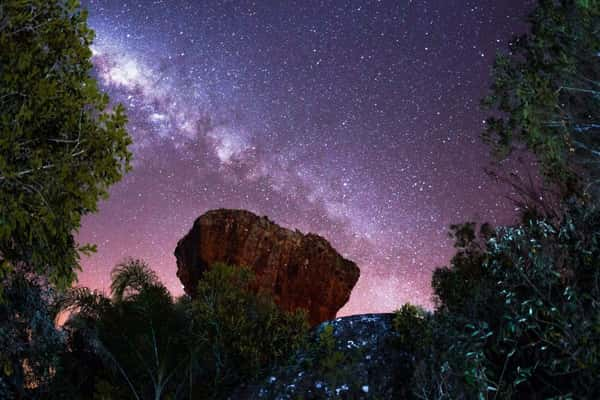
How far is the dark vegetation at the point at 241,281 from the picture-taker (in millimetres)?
6785

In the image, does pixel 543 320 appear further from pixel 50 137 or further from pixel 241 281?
pixel 241 281

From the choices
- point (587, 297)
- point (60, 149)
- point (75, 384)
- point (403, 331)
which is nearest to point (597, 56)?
point (587, 297)

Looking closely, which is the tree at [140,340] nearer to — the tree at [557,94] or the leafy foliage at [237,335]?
the leafy foliage at [237,335]

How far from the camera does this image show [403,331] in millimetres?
14156

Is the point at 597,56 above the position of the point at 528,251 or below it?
above

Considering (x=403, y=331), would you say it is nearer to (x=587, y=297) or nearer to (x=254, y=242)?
(x=587, y=297)

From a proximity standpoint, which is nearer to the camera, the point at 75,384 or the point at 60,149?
the point at 60,149

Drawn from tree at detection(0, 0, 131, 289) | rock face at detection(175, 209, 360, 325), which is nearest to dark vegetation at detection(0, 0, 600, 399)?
tree at detection(0, 0, 131, 289)

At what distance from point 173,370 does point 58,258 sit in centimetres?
935

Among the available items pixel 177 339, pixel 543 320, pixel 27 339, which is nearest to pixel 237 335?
pixel 177 339

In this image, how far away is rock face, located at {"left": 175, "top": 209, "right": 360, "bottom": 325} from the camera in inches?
1654

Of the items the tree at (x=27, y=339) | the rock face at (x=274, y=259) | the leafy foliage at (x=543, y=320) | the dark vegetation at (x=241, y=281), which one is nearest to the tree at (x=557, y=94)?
the dark vegetation at (x=241, y=281)

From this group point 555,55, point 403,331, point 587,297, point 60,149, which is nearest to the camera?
point 587,297

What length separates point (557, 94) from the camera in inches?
428
